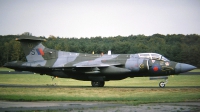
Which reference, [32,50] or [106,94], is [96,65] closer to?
[106,94]

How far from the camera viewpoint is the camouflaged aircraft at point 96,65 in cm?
2889

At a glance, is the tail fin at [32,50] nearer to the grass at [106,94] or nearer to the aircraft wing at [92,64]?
the aircraft wing at [92,64]

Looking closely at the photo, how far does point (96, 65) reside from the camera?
96.5 feet

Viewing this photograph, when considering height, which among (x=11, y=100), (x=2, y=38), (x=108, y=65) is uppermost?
(x=2, y=38)

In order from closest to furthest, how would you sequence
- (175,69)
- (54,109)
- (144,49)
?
(54,109) → (175,69) → (144,49)

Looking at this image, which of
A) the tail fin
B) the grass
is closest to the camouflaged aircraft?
the tail fin

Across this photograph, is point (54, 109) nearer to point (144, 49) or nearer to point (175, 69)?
point (175, 69)

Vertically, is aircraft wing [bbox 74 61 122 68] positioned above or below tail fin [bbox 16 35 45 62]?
below

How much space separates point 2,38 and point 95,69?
5688 centimetres

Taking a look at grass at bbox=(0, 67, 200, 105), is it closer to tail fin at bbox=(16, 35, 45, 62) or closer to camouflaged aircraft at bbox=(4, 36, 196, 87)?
camouflaged aircraft at bbox=(4, 36, 196, 87)

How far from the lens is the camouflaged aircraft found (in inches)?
1137

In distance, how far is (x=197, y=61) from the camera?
66.9 metres

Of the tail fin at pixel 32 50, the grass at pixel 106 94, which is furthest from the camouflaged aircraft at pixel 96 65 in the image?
the grass at pixel 106 94

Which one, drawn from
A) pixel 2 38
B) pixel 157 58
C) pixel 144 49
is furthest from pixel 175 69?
pixel 2 38
